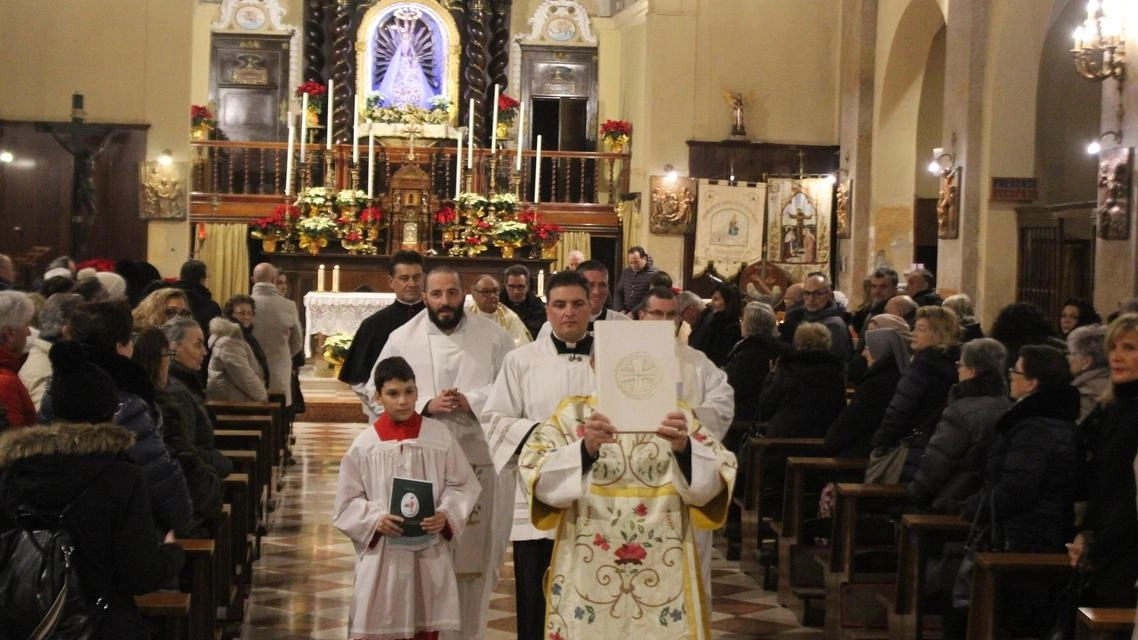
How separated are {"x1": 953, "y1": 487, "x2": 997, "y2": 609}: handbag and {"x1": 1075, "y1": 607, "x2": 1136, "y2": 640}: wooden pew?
1.00 metres

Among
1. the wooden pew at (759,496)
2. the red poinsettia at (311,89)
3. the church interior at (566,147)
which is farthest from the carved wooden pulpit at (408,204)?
the wooden pew at (759,496)

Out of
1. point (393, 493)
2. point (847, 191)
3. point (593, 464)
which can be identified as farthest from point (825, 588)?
point (847, 191)

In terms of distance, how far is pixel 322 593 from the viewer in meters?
8.47

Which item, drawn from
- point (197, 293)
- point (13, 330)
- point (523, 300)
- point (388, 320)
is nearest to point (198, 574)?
point (13, 330)

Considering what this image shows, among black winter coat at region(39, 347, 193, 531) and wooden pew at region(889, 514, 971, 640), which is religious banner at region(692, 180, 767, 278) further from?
black winter coat at region(39, 347, 193, 531)

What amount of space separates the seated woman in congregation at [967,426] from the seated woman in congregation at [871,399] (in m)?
1.37

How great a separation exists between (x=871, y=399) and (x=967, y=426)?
151 cm

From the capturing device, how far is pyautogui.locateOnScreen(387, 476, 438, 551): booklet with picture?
598 cm

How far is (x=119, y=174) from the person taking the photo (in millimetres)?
19656

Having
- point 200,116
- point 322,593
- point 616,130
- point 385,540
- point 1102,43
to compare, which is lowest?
point 322,593

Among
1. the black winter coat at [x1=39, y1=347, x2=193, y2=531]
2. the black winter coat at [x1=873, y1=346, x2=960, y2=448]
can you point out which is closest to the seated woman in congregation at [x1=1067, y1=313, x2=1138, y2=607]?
the black winter coat at [x1=873, y1=346, x2=960, y2=448]

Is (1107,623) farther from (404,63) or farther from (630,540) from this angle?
(404,63)

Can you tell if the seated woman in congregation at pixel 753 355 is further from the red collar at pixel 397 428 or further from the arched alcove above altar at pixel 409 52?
the arched alcove above altar at pixel 409 52

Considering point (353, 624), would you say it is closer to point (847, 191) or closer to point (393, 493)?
point (393, 493)
